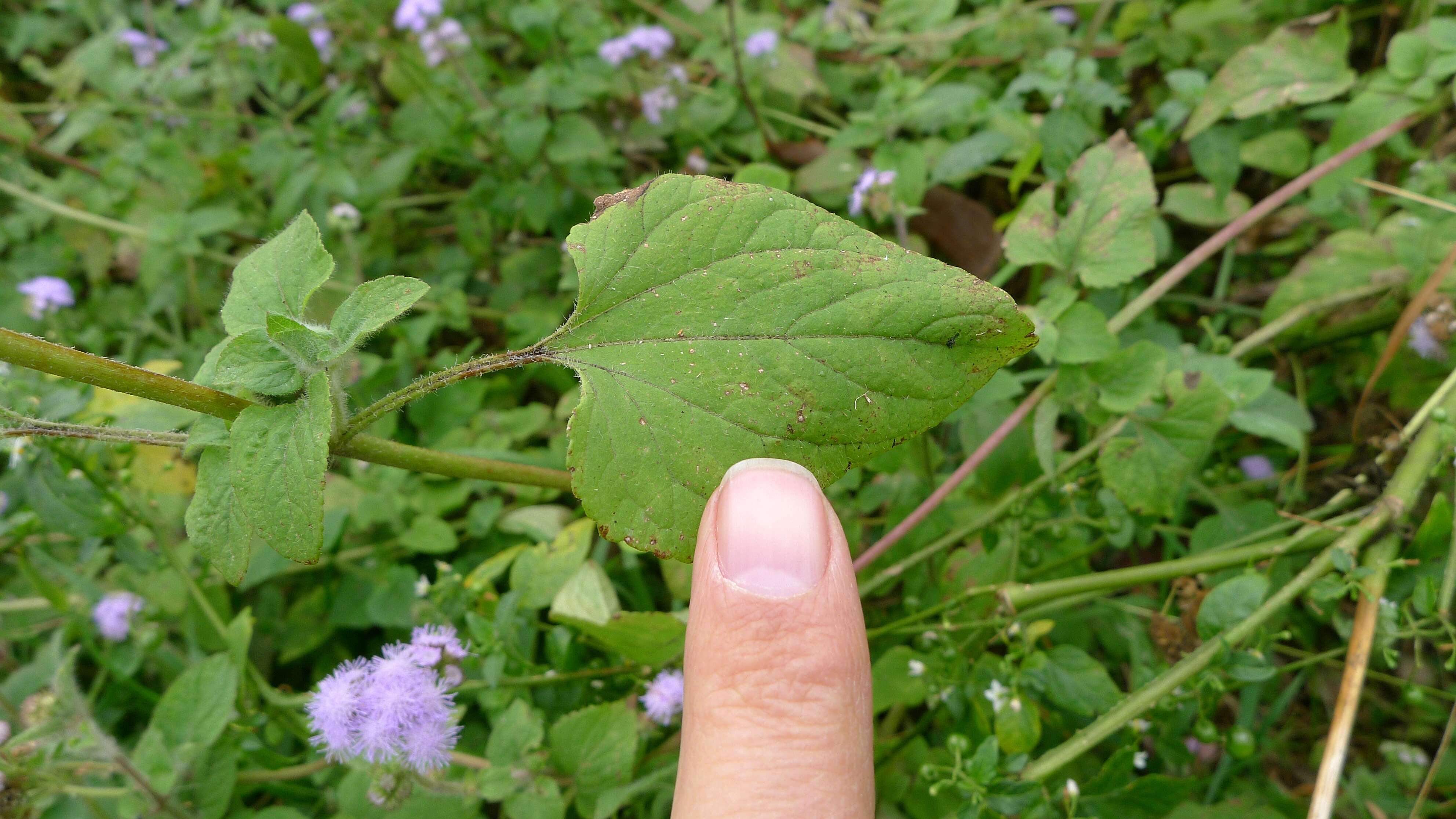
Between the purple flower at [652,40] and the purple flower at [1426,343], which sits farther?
the purple flower at [652,40]

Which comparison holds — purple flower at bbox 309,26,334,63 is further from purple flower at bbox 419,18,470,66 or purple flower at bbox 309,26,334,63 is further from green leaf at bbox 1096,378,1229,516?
green leaf at bbox 1096,378,1229,516

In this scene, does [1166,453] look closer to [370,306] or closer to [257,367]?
[370,306]

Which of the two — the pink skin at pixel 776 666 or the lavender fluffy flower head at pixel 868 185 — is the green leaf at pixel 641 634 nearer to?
the pink skin at pixel 776 666

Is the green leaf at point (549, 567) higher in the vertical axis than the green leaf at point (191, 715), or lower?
higher

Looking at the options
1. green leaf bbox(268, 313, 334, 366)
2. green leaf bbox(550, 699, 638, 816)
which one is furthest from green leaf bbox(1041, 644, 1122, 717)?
green leaf bbox(268, 313, 334, 366)

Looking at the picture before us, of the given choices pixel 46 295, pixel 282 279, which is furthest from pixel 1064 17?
pixel 46 295

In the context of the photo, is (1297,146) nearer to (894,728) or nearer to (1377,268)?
(1377,268)

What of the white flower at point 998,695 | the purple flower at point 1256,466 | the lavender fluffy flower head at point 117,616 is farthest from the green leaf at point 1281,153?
the lavender fluffy flower head at point 117,616
